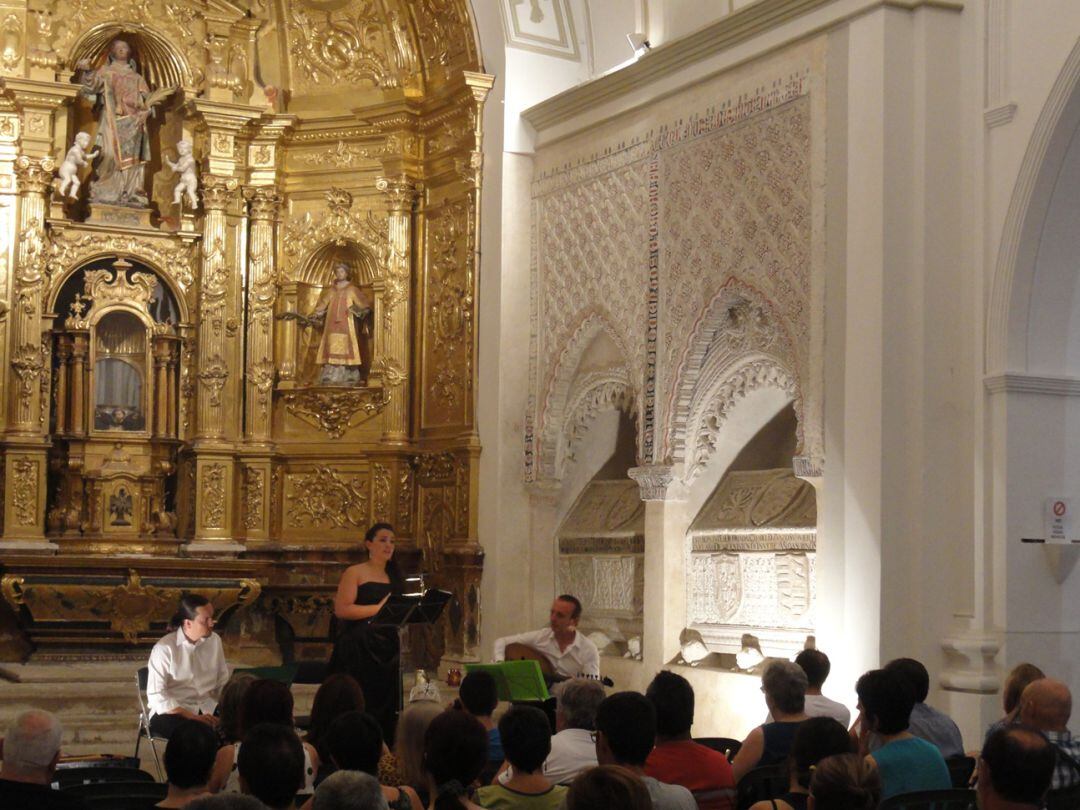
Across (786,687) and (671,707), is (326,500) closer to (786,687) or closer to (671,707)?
(786,687)

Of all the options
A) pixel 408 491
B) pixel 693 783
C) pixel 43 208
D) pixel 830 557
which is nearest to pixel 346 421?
pixel 408 491

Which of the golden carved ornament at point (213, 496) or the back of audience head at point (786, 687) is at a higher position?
the golden carved ornament at point (213, 496)

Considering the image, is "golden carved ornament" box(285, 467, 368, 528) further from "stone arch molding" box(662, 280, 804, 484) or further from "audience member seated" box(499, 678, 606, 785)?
"audience member seated" box(499, 678, 606, 785)

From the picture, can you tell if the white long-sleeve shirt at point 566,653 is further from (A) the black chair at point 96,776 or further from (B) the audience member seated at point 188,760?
(B) the audience member seated at point 188,760

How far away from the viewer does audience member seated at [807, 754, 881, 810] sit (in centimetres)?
434

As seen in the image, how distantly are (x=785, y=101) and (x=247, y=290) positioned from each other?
646 cm

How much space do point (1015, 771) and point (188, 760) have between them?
8.19 feet

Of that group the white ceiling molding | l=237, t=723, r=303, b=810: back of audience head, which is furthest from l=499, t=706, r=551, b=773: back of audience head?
the white ceiling molding

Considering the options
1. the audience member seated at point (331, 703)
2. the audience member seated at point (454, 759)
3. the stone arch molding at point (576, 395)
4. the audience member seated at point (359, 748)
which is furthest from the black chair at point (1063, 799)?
the stone arch molding at point (576, 395)

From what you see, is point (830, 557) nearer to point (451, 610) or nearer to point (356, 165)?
point (451, 610)

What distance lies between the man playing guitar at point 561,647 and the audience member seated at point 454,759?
5.13 m

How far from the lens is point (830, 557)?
403 inches

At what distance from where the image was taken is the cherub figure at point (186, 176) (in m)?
15.2

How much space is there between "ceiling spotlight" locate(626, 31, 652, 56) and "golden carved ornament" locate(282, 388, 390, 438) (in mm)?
4430
